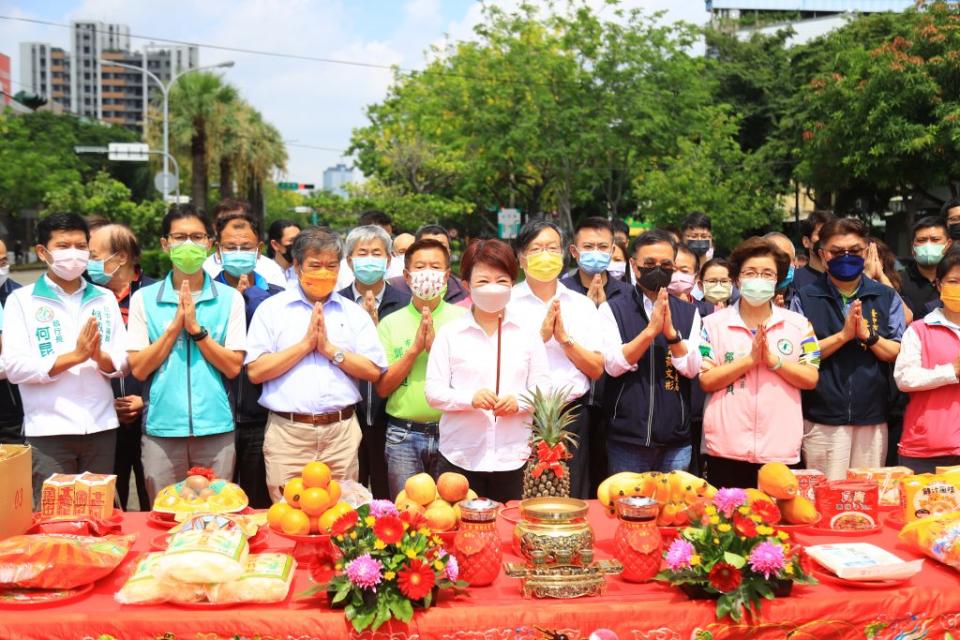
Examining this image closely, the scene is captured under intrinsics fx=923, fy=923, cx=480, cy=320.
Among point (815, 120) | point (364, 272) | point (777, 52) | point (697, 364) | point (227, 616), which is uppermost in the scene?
point (777, 52)

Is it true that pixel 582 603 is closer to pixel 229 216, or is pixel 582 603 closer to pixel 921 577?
pixel 921 577

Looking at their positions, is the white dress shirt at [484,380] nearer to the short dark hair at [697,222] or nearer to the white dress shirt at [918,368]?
the white dress shirt at [918,368]

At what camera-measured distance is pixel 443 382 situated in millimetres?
3922

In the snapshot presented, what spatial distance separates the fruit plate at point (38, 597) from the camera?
2.65m

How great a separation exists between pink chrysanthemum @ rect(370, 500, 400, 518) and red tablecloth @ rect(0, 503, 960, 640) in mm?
297

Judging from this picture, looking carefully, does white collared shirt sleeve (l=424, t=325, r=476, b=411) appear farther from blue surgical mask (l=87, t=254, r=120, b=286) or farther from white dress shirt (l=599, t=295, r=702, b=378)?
blue surgical mask (l=87, t=254, r=120, b=286)

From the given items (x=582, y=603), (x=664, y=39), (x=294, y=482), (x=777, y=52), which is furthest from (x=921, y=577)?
(x=777, y=52)

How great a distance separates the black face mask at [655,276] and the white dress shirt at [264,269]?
2315 mm

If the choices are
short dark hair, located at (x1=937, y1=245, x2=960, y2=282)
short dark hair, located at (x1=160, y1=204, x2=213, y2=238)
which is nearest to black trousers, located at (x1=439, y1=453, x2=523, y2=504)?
short dark hair, located at (x1=160, y1=204, x2=213, y2=238)

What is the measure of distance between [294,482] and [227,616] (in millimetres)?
524

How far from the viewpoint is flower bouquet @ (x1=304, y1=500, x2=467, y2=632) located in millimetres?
2590

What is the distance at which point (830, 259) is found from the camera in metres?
4.82

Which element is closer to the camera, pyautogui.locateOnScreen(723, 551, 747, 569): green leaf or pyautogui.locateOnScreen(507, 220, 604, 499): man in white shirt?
pyautogui.locateOnScreen(723, 551, 747, 569): green leaf

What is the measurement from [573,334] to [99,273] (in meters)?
2.62
